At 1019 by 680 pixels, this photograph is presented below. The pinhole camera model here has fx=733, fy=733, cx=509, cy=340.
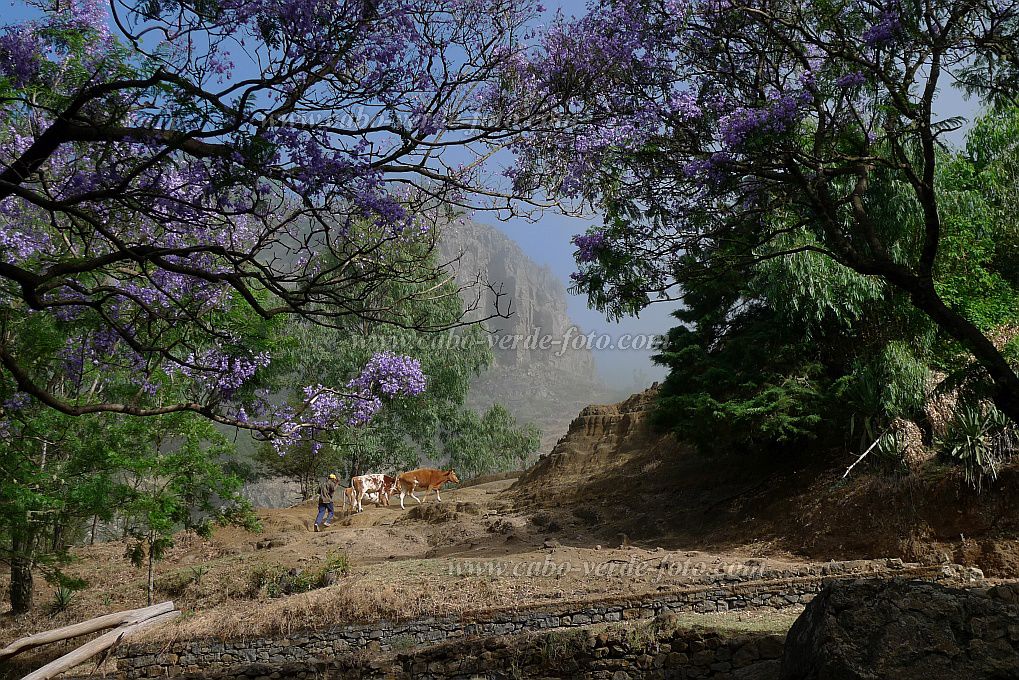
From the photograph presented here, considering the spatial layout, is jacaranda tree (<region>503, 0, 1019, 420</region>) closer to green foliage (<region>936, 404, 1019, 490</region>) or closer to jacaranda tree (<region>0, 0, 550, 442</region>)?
jacaranda tree (<region>0, 0, 550, 442</region>)

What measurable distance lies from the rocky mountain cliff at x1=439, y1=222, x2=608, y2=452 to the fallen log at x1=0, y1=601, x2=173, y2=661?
6697cm

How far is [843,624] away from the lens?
4570mm

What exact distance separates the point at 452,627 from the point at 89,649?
5.26 metres

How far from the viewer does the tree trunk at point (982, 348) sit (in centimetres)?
720

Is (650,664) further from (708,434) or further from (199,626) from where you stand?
(708,434)

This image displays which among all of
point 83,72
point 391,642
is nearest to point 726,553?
point 391,642

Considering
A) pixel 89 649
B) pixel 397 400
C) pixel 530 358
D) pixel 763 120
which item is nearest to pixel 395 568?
pixel 89 649

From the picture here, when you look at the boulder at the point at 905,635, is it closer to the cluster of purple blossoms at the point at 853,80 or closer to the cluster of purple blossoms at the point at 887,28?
the cluster of purple blossoms at the point at 853,80

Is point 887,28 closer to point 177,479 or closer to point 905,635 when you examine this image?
point 905,635

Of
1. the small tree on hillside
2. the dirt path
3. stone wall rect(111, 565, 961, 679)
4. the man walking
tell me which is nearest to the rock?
stone wall rect(111, 565, 961, 679)

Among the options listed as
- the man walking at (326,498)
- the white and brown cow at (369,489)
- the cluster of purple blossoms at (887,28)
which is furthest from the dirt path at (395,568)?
the cluster of purple blossoms at (887,28)

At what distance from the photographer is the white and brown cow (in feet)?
77.2

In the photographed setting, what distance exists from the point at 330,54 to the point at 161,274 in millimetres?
3359

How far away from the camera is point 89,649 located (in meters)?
10.7
